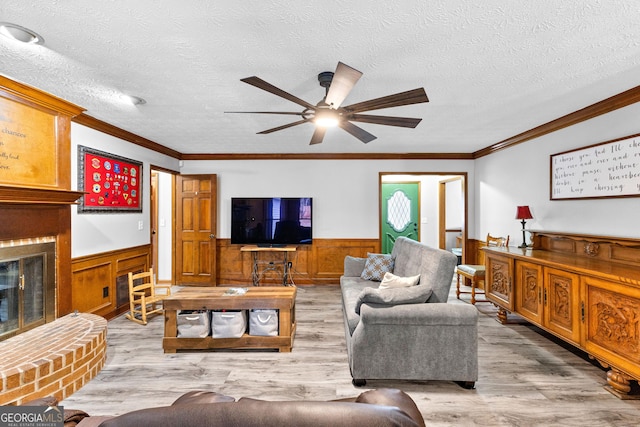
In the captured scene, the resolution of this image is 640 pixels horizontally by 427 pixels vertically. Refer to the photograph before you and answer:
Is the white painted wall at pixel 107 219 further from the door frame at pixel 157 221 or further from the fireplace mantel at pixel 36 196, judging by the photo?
the door frame at pixel 157 221

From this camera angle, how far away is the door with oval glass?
7.30m

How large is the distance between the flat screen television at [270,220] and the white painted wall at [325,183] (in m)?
0.18

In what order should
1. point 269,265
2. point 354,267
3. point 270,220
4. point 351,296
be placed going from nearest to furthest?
point 351,296 → point 354,267 → point 270,220 → point 269,265

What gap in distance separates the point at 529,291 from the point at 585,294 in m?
0.68

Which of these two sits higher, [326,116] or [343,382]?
[326,116]

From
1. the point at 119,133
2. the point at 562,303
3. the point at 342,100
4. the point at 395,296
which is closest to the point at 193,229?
the point at 119,133

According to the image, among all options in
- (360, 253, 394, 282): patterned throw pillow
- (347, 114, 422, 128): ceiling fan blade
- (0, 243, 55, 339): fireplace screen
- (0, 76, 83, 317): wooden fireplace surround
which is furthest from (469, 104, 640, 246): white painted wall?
(0, 243, 55, 339): fireplace screen

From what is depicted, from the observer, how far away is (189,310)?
2.94 meters

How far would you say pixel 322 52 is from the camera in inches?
78.3

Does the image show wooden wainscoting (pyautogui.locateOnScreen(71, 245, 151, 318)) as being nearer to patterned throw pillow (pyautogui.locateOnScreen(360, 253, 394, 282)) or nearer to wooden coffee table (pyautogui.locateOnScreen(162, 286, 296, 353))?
wooden coffee table (pyautogui.locateOnScreen(162, 286, 296, 353))

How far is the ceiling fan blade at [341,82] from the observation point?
5.49 feet

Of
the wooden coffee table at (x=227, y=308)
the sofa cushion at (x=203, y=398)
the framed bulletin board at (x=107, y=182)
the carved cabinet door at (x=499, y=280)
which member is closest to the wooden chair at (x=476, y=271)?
the carved cabinet door at (x=499, y=280)

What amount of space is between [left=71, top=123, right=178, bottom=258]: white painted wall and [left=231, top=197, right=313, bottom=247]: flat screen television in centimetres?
142

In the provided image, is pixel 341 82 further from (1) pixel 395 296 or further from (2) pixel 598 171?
(2) pixel 598 171
